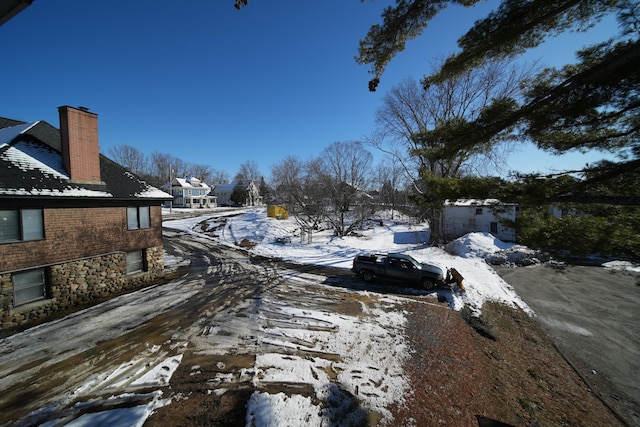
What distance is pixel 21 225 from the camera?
8641 millimetres

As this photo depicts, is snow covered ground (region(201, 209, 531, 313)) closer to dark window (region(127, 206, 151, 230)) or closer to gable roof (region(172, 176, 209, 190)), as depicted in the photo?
dark window (region(127, 206, 151, 230))

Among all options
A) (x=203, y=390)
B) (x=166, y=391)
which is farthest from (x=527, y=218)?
(x=166, y=391)

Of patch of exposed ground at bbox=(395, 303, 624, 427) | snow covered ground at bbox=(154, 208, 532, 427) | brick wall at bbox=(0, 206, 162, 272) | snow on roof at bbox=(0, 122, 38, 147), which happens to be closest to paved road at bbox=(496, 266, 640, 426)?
patch of exposed ground at bbox=(395, 303, 624, 427)

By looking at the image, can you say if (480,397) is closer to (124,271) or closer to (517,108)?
(517,108)

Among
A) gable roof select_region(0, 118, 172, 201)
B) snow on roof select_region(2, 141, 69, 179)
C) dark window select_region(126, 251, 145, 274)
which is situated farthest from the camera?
dark window select_region(126, 251, 145, 274)

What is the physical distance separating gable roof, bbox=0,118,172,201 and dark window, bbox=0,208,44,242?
77 centimetres

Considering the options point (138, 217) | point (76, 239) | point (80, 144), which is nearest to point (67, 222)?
point (76, 239)

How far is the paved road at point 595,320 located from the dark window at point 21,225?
16.4 m

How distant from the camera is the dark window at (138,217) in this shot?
1228 centimetres

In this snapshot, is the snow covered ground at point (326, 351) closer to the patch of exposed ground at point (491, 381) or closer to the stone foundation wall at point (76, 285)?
the patch of exposed ground at point (491, 381)

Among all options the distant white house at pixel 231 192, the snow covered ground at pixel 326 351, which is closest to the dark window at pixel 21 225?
the snow covered ground at pixel 326 351

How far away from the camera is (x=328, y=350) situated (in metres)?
6.87

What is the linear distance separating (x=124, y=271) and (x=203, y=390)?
9.66m

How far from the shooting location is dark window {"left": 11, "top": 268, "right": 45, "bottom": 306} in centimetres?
866
